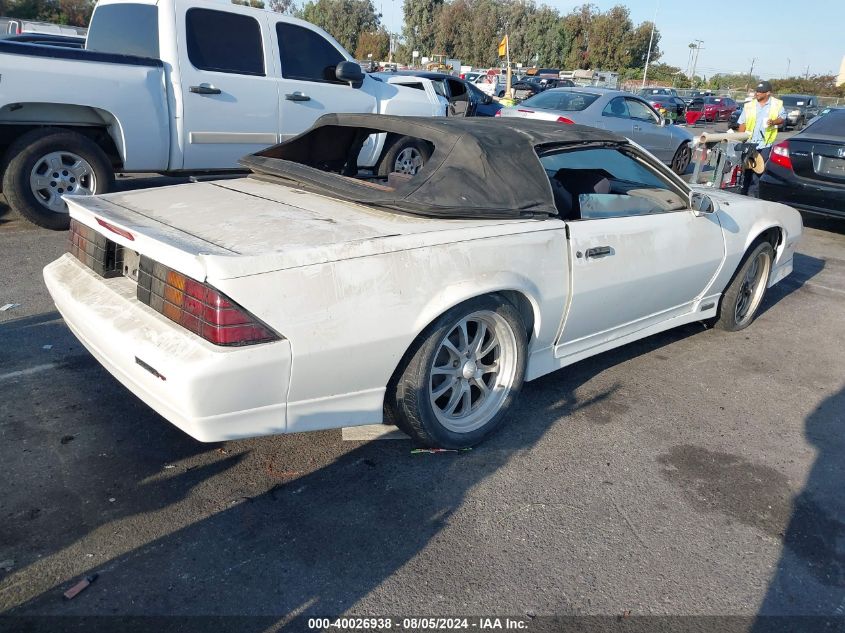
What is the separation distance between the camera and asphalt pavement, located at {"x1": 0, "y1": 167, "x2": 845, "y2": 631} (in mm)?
2451

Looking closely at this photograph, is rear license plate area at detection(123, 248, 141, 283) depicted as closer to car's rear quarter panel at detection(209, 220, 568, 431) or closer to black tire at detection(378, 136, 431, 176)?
A: car's rear quarter panel at detection(209, 220, 568, 431)

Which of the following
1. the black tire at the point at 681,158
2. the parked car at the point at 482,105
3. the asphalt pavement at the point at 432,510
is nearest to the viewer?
the asphalt pavement at the point at 432,510

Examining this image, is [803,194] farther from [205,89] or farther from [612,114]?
[205,89]

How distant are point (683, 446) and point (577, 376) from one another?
2.82ft

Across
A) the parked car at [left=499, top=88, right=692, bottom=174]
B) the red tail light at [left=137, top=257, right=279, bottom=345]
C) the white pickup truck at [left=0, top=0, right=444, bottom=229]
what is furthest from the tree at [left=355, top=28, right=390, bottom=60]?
the red tail light at [left=137, top=257, right=279, bottom=345]

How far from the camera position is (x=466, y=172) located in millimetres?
3443

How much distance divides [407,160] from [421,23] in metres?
72.5

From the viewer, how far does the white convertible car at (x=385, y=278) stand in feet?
8.50

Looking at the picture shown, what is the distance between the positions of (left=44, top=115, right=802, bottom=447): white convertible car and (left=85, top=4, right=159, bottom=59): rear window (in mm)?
3442

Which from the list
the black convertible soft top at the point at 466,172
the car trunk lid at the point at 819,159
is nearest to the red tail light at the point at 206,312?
the black convertible soft top at the point at 466,172

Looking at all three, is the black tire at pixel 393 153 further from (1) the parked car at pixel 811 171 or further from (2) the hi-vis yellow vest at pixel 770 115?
(2) the hi-vis yellow vest at pixel 770 115

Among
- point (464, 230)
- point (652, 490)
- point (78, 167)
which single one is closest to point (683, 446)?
point (652, 490)

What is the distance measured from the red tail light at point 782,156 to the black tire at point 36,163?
771cm

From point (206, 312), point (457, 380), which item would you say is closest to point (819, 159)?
point (457, 380)
